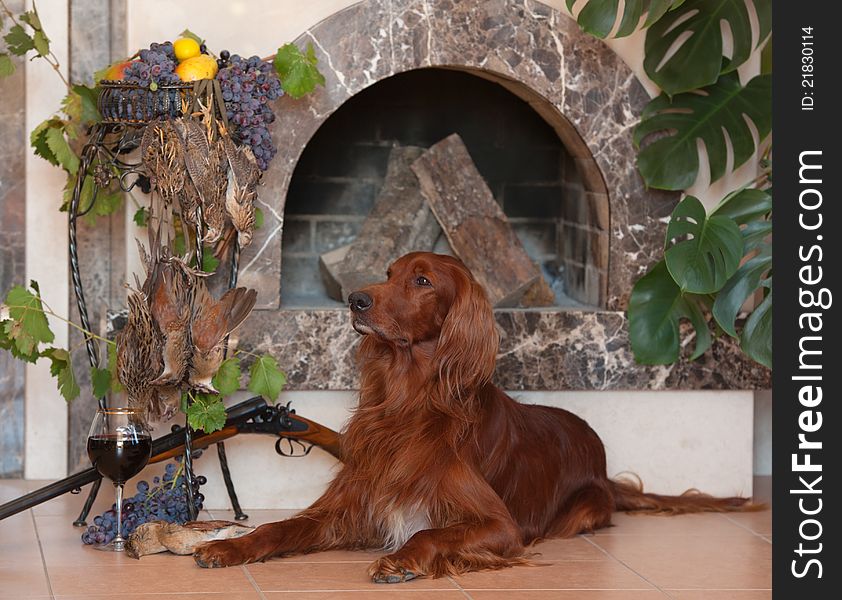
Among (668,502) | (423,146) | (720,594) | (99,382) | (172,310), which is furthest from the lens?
(423,146)

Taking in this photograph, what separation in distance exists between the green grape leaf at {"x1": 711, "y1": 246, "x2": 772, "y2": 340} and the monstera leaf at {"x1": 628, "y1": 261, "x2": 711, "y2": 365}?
6.9 inches

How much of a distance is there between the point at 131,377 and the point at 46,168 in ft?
3.12

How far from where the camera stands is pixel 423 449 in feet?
9.61

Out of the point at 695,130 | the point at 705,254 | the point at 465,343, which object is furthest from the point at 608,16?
the point at 465,343

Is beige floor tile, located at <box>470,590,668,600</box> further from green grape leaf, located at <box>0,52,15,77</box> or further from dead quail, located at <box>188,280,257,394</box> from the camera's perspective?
green grape leaf, located at <box>0,52,15,77</box>

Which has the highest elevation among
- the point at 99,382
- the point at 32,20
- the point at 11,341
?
the point at 32,20

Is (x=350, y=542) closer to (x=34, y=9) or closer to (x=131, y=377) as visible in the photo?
(x=131, y=377)

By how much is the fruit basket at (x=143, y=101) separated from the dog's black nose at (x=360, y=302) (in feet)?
2.17

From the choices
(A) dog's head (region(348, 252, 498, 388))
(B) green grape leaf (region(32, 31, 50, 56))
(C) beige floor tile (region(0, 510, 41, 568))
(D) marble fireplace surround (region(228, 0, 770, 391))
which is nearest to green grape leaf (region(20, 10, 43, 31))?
(B) green grape leaf (region(32, 31, 50, 56))

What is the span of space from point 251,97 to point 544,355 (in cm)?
113

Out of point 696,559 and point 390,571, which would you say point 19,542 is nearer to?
point 390,571

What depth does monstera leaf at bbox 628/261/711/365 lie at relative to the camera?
3543 mm

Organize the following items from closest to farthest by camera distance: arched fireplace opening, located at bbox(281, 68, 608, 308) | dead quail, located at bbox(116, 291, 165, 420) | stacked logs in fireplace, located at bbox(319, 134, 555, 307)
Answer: dead quail, located at bbox(116, 291, 165, 420)
stacked logs in fireplace, located at bbox(319, 134, 555, 307)
arched fireplace opening, located at bbox(281, 68, 608, 308)
